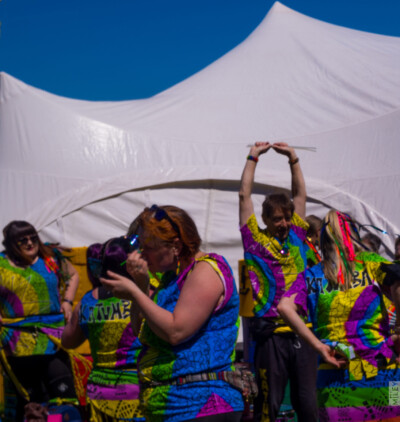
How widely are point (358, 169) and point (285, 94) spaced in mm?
1667

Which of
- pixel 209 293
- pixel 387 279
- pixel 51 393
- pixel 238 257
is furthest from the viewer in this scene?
pixel 238 257

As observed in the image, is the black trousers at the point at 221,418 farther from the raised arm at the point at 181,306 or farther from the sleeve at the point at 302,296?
the sleeve at the point at 302,296

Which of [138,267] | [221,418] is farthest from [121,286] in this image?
[221,418]

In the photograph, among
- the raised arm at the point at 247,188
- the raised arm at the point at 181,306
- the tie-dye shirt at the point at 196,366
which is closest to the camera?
the raised arm at the point at 181,306

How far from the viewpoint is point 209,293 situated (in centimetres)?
241

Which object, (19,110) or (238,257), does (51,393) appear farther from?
(19,110)

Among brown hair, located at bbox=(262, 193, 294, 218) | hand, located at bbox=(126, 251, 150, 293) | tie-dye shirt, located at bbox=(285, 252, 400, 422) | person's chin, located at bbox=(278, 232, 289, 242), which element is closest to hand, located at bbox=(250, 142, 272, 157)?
brown hair, located at bbox=(262, 193, 294, 218)

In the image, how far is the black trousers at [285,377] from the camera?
13.2 ft

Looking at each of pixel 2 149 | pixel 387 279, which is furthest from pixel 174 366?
pixel 2 149

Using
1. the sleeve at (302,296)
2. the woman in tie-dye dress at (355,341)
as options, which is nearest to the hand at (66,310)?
the sleeve at (302,296)

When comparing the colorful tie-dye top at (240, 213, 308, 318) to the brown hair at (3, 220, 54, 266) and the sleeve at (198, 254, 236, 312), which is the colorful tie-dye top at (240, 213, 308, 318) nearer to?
the brown hair at (3, 220, 54, 266)

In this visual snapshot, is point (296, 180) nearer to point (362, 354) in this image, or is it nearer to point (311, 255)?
point (311, 255)

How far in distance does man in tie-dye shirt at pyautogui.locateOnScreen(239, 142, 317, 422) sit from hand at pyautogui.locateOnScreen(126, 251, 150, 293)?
5.70 ft

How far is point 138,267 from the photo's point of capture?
8.00 ft
